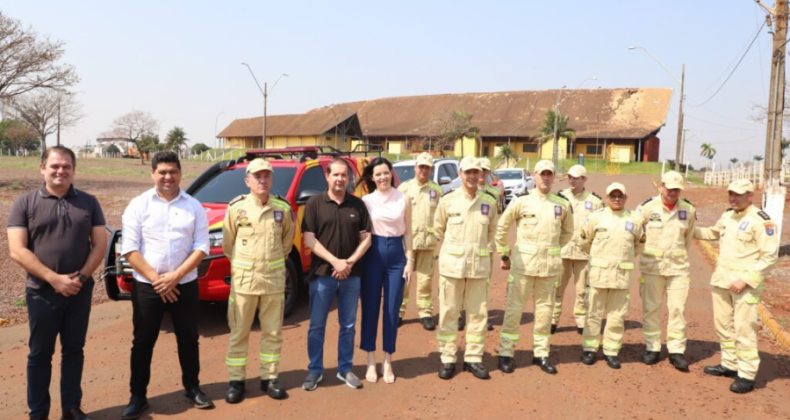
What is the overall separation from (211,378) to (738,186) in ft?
16.7

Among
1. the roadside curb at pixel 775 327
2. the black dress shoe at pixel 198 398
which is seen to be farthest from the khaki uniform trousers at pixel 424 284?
the roadside curb at pixel 775 327

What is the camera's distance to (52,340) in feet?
12.5

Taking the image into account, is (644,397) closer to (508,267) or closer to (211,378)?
(508,267)

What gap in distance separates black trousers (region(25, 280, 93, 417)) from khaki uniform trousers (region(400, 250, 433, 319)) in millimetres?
3431

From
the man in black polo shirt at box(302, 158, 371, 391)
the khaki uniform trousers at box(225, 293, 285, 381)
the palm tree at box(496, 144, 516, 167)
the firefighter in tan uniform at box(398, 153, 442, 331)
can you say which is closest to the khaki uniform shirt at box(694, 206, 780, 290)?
the firefighter in tan uniform at box(398, 153, 442, 331)

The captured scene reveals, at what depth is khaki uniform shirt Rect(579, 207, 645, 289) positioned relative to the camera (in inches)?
208

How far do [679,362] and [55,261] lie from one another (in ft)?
17.6

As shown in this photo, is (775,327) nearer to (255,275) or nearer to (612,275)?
(612,275)

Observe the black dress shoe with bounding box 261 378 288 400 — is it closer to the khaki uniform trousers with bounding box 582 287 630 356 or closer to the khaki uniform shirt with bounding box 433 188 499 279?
the khaki uniform shirt with bounding box 433 188 499 279

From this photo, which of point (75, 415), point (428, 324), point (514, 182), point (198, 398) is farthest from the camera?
point (514, 182)

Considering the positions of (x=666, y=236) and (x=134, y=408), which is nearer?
(x=134, y=408)

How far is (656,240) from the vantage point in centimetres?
538

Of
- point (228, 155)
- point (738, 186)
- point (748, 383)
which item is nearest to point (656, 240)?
point (738, 186)

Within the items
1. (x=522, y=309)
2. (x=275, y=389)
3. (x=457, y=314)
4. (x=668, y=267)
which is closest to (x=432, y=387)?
(x=457, y=314)
